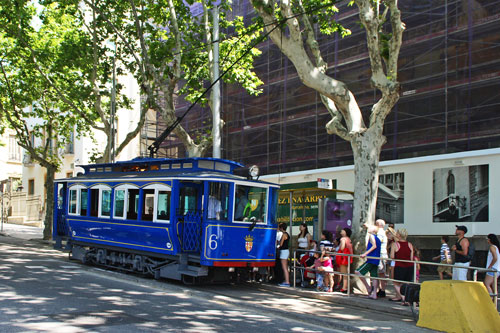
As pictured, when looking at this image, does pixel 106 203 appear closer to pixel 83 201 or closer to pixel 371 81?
pixel 83 201

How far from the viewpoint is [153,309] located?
994cm

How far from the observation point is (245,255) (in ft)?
43.3

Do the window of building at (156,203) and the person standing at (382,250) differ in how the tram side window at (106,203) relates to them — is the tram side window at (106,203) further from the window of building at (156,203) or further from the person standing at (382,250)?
Result: the person standing at (382,250)

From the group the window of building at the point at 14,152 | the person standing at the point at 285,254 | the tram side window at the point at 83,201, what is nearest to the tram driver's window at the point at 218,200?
the person standing at the point at 285,254

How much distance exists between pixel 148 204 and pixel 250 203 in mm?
2656

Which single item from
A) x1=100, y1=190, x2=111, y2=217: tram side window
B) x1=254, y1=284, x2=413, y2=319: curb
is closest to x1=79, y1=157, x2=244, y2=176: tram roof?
x1=100, y1=190, x2=111, y2=217: tram side window

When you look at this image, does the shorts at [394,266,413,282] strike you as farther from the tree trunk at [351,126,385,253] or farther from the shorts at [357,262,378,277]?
the tree trunk at [351,126,385,253]

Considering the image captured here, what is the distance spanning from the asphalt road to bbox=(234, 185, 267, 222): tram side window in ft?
5.83

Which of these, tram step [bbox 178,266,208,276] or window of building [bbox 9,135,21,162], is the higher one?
window of building [bbox 9,135,21,162]

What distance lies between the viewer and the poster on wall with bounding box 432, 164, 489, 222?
18562mm

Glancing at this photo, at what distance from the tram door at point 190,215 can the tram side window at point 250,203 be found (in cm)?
90

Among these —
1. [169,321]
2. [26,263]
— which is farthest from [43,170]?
[169,321]

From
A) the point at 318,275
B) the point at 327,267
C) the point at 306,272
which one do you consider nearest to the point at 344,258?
the point at 327,267

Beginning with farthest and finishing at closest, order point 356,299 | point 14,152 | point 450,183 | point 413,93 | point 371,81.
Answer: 1. point 14,152
2. point 413,93
3. point 450,183
4. point 371,81
5. point 356,299
